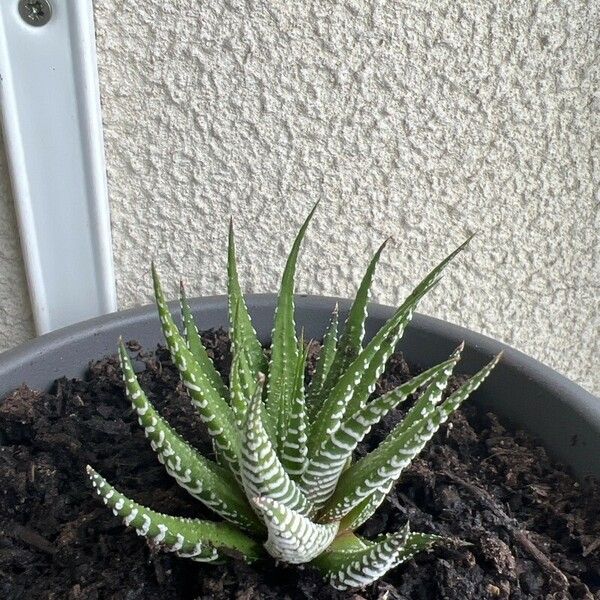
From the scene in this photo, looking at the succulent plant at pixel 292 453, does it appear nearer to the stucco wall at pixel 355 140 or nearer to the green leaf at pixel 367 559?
the green leaf at pixel 367 559

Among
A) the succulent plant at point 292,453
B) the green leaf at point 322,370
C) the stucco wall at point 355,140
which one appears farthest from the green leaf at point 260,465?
the stucco wall at point 355,140

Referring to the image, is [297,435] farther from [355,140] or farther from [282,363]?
[355,140]

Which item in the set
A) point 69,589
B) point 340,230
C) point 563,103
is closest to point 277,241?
point 340,230

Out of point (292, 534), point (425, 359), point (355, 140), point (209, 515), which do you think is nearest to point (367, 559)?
point (292, 534)

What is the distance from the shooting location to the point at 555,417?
0.66 m

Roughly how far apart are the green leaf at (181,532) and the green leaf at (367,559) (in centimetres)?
6

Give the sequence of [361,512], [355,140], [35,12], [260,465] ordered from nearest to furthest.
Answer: [260,465] → [361,512] → [35,12] → [355,140]

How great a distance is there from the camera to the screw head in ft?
2.33

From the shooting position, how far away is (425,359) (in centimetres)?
76

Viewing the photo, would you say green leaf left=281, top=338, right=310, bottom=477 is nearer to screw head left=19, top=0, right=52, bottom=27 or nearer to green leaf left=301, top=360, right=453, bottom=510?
green leaf left=301, top=360, right=453, bottom=510

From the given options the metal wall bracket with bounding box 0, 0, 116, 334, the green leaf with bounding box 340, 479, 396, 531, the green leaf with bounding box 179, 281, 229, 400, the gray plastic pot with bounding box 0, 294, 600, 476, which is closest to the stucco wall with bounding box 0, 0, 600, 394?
the metal wall bracket with bounding box 0, 0, 116, 334

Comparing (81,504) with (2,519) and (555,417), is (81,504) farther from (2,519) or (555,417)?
(555,417)

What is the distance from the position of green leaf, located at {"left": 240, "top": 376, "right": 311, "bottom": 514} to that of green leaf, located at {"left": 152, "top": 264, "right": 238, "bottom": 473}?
0.19ft

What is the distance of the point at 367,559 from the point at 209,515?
0.16 meters
